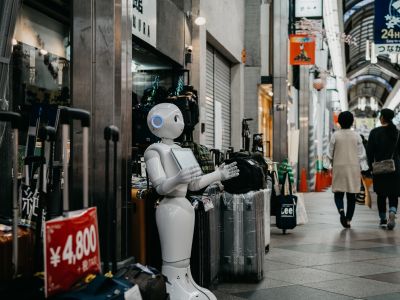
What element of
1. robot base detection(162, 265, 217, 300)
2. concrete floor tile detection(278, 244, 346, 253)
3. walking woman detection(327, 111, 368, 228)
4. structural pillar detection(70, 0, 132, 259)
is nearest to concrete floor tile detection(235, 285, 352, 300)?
robot base detection(162, 265, 217, 300)

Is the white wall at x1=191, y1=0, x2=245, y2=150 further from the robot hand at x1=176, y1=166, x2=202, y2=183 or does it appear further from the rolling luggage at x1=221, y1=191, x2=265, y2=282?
the robot hand at x1=176, y1=166, x2=202, y2=183

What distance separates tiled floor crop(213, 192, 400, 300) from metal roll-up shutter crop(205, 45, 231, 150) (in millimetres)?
3146

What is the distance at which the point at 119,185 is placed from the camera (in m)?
4.41

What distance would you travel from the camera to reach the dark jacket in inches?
336

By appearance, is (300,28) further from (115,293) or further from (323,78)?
(115,293)

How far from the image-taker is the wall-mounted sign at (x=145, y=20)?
Result: 7.02 metres

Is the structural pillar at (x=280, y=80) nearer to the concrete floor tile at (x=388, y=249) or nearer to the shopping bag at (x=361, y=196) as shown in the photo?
the shopping bag at (x=361, y=196)

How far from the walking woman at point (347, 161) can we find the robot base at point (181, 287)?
5.13 metres

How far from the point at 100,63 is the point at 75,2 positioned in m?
0.51

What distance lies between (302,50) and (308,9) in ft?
3.72

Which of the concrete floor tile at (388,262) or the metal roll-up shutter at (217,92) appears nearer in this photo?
the concrete floor tile at (388,262)

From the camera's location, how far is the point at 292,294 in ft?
15.0

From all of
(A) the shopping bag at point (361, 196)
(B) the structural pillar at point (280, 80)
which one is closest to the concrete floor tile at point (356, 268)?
(A) the shopping bag at point (361, 196)

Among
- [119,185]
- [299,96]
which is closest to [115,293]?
[119,185]
